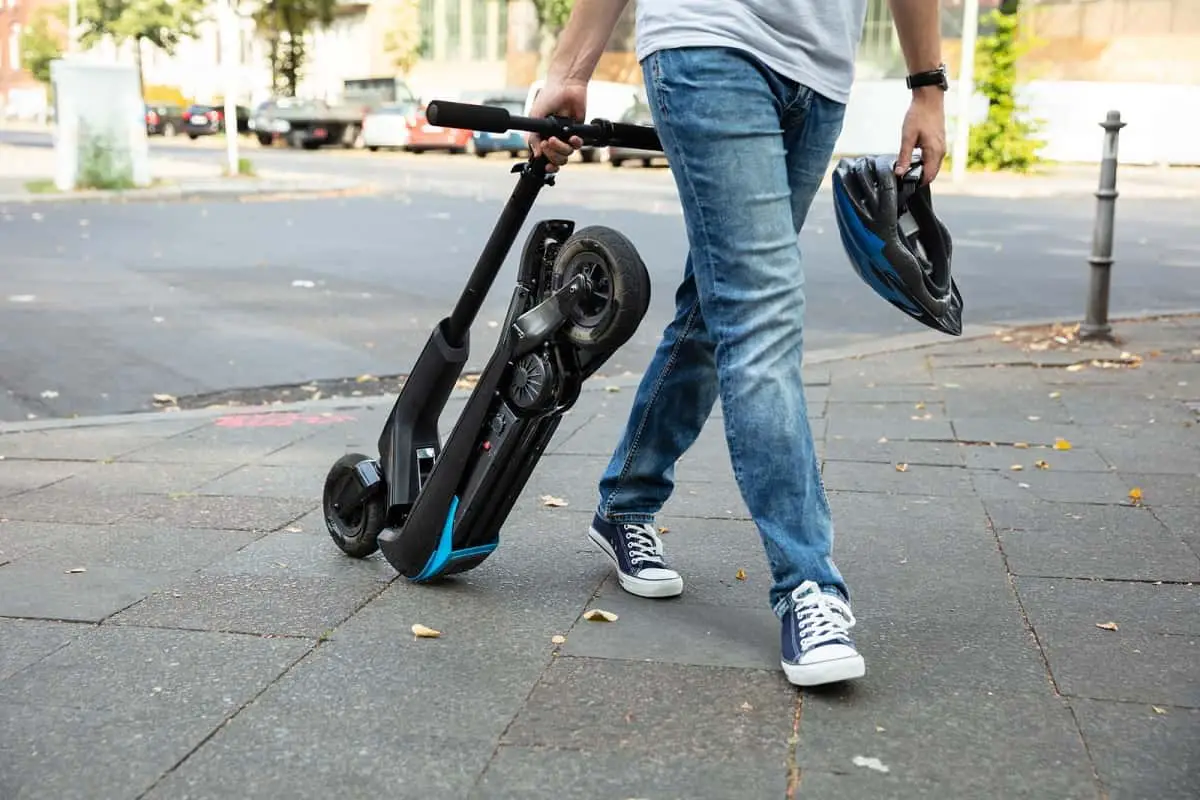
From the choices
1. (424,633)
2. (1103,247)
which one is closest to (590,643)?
(424,633)

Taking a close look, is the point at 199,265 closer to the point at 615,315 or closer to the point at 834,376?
the point at 834,376

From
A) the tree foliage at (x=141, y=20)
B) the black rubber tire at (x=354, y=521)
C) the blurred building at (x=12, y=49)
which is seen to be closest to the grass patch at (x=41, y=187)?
the black rubber tire at (x=354, y=521)

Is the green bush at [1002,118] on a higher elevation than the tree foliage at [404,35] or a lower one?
lower

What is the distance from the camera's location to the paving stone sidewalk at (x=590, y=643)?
2301 millimetres

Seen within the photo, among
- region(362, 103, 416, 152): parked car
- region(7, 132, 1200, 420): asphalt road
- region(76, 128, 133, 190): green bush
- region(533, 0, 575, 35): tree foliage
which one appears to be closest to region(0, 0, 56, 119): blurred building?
region(533, 0, 575, 35): tree foliage

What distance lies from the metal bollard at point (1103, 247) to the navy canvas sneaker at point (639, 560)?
192 inches

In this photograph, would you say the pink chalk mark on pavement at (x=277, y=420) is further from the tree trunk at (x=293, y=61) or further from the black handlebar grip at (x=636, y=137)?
the tree trunk at (x=293, y=61)

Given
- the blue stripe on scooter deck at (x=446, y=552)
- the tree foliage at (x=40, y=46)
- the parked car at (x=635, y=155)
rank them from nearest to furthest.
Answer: the blue stripe on scooter deck at (x=446, y=552)
the parked car at (x=635, y=155)
the tree foliage at (x=40, y=46)

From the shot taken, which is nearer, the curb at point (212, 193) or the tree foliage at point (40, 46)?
the curb at point (212, 193)

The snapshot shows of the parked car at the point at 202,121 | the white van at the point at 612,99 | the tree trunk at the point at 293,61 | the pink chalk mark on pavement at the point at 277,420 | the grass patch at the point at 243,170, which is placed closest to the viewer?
the pink chalk mark on pavement at the point at 277,420

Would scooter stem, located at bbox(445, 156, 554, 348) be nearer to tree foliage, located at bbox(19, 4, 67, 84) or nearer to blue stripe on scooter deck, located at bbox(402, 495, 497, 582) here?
blue stripe on scooter deck, located at bbox(402, 495, 497, 582)

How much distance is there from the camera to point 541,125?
2.83 m

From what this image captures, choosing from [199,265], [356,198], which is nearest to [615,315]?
[199,265]

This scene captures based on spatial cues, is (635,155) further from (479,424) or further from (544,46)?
(479,424)
